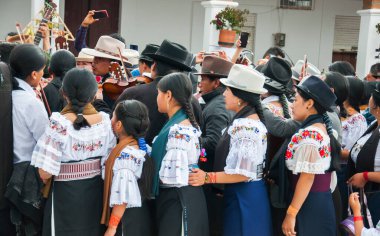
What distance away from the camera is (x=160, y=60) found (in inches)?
184

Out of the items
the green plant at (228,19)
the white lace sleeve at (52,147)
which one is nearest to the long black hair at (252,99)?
the white lace sleeve at (52,147)

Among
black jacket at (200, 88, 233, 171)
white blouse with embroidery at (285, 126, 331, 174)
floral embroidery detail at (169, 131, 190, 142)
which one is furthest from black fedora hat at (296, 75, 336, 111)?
floral embroidery detail at (169, 131, 190, 142)

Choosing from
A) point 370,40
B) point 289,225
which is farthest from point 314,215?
point 370,40

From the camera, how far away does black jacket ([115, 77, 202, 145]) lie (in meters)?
4.52

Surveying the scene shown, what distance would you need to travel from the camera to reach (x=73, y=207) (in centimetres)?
392

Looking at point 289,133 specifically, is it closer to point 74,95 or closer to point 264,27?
point 74,95

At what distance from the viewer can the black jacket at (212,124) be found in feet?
15.3

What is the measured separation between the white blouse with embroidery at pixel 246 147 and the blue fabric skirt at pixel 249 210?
144 millimetres

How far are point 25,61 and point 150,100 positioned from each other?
956 millimetres

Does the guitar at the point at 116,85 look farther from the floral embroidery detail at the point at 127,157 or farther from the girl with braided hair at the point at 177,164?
the floral embroidery detail at the point at 127,157

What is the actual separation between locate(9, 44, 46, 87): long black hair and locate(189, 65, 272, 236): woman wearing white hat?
1.30m

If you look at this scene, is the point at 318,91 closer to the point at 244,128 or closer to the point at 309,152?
the point at 309,152

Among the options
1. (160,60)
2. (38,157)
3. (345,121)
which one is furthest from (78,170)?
(345,121)

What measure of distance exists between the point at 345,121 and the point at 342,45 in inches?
442
